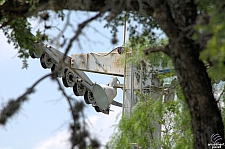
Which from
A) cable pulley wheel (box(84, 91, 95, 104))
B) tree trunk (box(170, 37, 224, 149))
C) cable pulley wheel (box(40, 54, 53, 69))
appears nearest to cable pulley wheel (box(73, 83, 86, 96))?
cable pulley wheel (box(84, 91, 95, 104))

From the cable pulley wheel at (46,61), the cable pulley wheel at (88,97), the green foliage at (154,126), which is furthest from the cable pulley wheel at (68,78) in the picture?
the green foliage at (154,126)

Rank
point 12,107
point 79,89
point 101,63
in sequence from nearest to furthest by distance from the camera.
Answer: point 12,107, point 79,89, point 101,63

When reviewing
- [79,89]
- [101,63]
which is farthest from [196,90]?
[101,63]

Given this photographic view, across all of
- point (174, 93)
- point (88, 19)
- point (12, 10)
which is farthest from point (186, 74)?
point (174, 93)

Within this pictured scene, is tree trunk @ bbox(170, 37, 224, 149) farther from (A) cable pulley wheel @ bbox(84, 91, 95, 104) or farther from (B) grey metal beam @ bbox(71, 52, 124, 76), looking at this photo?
(B) grey metal beam @ bbox(71, 52, 124, 76)

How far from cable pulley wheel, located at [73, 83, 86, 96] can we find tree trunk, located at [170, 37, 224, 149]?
699cm

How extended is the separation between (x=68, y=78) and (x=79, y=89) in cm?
68

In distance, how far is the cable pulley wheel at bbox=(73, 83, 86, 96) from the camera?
43.1 feet

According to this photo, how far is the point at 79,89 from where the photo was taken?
1327 centimetres

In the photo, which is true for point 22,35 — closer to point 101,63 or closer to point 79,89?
point 79,89

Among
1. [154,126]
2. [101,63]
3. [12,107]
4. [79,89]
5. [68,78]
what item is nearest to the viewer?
[12,107]

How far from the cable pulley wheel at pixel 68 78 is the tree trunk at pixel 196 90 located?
646 centimetres

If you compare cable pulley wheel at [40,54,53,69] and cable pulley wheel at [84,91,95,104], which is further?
cable pulley wheel at [84,91,95,104]

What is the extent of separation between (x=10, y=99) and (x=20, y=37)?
40.9 inches
